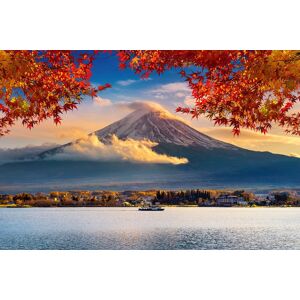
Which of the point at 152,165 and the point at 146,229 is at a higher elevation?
the point at 152,165

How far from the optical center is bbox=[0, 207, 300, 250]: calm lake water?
5691mm

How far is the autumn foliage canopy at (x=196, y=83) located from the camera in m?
5.34

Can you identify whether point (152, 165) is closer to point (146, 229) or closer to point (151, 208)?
point (151, 208)

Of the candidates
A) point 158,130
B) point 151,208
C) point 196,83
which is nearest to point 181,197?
point 151,208

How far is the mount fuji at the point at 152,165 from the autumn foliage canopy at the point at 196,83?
0.34 metres

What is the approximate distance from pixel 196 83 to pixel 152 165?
0.98 meters

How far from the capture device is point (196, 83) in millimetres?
5559

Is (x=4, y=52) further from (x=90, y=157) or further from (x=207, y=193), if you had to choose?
(x=207, y=193)
